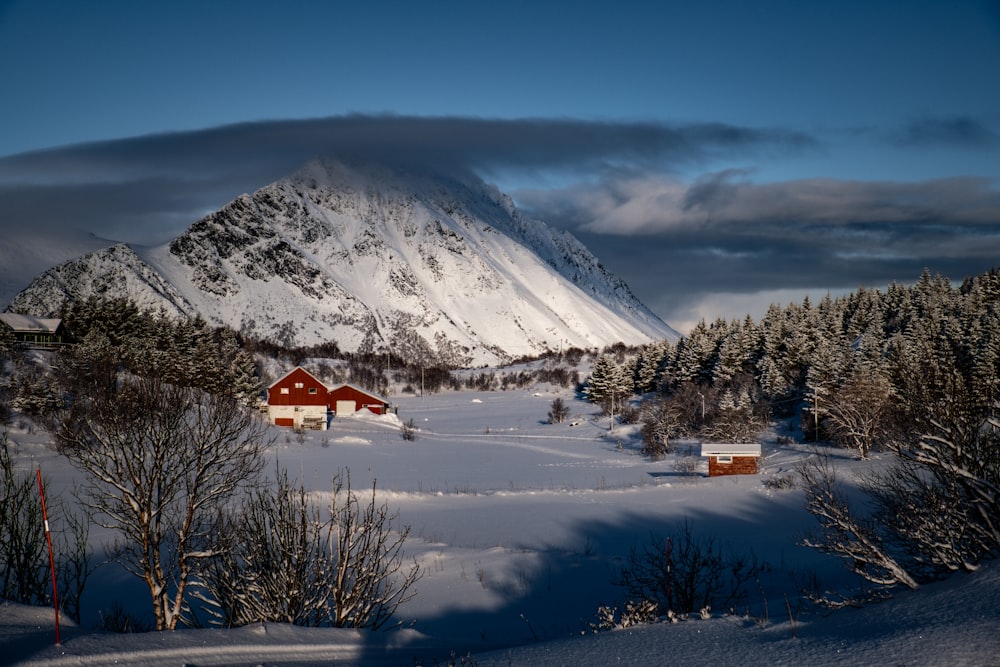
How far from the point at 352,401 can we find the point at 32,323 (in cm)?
3411

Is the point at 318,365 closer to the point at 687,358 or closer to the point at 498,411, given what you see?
the point at 498,411

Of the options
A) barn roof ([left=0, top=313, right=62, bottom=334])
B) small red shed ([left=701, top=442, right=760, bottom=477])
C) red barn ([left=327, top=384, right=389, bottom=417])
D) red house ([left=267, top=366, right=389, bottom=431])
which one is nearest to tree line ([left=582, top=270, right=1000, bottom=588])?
small red shed ([left=701, top=442, right=760, bottom=477])

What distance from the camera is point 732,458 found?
132 feet

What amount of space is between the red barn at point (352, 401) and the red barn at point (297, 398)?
898 cm

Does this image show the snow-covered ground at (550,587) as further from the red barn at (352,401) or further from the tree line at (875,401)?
the red barn at (352,401)

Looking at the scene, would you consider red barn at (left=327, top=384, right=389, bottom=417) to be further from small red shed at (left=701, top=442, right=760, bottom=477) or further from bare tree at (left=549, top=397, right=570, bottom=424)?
small red shed at (left=701, top=442, right=760, bottom=477)

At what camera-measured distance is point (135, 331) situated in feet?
236

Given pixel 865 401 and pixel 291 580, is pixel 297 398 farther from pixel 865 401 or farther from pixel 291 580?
pixel 291 580

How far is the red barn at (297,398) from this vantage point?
6906 centimetres

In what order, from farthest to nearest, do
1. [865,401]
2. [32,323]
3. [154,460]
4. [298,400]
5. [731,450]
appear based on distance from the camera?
[32,323], [298,400], [865,401], [731,450], [154,460]

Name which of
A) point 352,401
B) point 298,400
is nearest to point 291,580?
point 298,400

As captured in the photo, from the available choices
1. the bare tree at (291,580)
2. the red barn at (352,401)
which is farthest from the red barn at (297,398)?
the bare tree at (291,580)

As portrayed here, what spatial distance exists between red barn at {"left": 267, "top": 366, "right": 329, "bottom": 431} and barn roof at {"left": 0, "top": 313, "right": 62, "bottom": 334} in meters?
26.8

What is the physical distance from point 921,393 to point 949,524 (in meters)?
2.82
